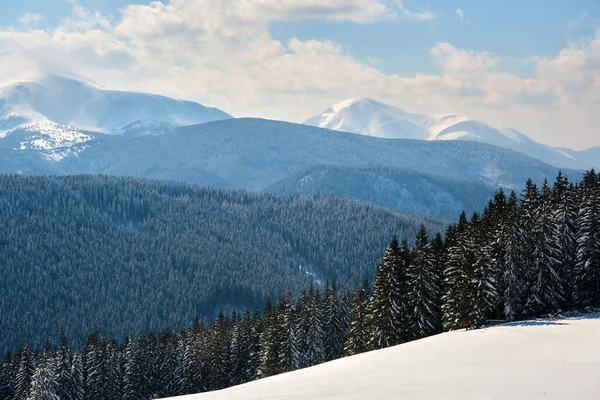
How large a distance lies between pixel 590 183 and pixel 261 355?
45.8 m

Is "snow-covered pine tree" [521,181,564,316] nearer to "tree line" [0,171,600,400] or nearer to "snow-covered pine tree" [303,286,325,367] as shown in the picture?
"tree line" [0,171,600,400]

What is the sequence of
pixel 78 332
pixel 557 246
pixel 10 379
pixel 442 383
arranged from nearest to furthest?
pixel 442 383
pixel 557 246
pixel 10 379
pixel 78 332

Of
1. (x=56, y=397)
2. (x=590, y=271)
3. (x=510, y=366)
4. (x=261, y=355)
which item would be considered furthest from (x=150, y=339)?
(x=510, y=366)

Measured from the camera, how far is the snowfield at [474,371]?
94.5 feet

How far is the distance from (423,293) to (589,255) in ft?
54.1

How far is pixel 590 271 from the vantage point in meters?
60.0

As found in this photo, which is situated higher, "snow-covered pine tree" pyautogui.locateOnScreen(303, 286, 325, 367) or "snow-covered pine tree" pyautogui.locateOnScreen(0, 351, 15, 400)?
"snow-covered pine tree" pyautogui.locateOnScreen(303, 286, 325, 367)

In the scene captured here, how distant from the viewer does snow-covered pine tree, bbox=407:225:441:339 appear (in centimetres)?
6359

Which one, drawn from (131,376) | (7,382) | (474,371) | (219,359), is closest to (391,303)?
(474,371)

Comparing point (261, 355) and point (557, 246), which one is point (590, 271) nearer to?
point (557, 246)

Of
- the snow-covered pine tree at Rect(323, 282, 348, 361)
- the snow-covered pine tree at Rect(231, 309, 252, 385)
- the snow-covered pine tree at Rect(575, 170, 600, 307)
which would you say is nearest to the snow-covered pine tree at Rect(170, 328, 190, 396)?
the snow-covered pine tree at Rect(231, 309, 252, 385)

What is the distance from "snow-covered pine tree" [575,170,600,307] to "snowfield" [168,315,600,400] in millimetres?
8417

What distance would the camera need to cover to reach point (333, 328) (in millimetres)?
84562

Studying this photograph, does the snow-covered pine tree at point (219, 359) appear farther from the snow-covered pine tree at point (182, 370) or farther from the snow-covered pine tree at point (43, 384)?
the snow-covered pine tree at point (43, 384)
